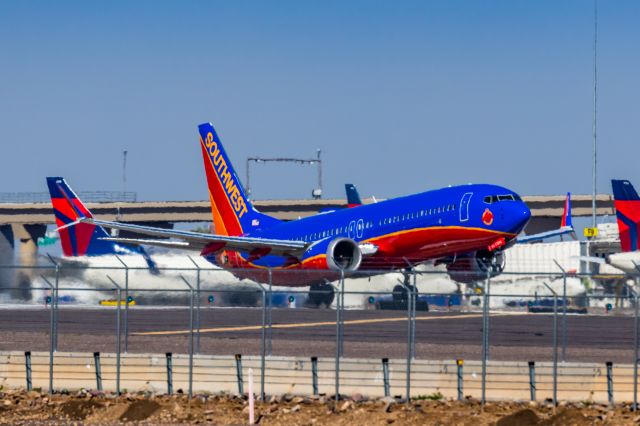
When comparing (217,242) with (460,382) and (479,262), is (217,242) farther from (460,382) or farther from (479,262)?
(460,382)

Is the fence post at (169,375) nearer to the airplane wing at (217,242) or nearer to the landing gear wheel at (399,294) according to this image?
the landing gear wheel at (399,294)

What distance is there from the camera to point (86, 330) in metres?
39.7

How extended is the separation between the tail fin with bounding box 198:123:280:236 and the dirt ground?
37111 mm

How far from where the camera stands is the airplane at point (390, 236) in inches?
1991

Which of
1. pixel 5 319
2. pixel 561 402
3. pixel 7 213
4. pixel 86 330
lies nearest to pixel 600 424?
pixel 561 402

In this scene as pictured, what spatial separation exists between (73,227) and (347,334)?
3471cm

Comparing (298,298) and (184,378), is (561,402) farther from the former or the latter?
(298,298)

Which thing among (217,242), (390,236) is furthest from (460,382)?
(217,242)

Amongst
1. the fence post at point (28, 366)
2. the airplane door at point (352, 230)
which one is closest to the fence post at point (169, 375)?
the fence post at point (28, 366)

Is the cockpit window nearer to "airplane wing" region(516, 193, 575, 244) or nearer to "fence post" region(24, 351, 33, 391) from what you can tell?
"airplane wing" region(516, 193, 575, 244)

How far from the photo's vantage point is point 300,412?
2414 cm

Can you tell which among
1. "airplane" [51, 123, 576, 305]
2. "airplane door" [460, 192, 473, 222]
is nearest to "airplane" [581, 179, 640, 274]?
"airplane" [51, 123, 576, 305]

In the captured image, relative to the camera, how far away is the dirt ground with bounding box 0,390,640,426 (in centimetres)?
2311

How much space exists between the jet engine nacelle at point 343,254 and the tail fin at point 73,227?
16.4m
